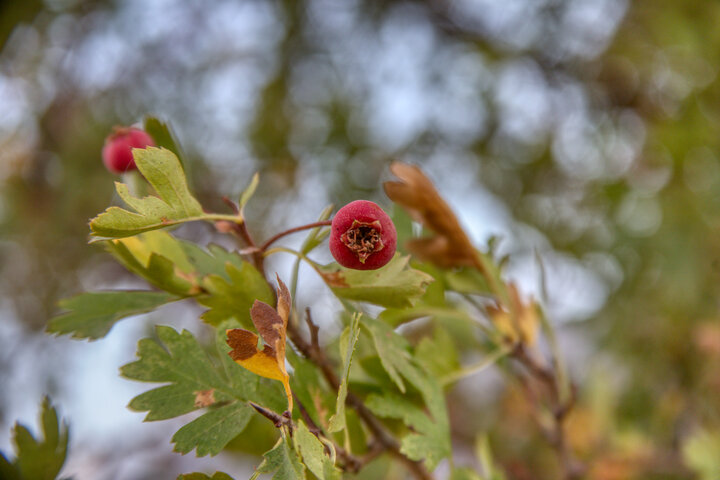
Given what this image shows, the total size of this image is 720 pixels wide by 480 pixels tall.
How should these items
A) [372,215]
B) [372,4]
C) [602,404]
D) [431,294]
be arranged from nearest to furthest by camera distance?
1. [372,215]
2. [431,294]
3. [602,404]
4. [372,4]

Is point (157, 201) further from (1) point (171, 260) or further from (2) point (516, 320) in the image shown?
(2) point (516, 320)

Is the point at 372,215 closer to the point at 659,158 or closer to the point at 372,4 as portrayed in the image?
the point at 659,158

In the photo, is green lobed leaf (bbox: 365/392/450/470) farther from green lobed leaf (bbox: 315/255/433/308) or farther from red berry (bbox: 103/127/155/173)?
red berry (bbox: 103/127/155/173)

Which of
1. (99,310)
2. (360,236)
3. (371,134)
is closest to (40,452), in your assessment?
(99,310)

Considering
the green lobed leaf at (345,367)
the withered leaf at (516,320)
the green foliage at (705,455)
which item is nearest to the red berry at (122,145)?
the green lobed leaf at (345,367)

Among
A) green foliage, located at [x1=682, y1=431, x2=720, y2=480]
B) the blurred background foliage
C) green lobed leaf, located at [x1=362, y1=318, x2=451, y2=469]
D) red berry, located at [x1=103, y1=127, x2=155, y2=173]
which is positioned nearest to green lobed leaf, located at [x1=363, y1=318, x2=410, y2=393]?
green lobed leaf, located at [x1=362, y1=318, x2=451, y2=469]

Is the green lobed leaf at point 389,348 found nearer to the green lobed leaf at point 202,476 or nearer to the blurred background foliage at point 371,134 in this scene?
the green lobed leaf at point 202,476

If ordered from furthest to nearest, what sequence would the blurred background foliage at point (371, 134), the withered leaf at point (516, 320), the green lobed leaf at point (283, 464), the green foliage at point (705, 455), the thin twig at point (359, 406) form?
the blurred background foliage at point (371, 134) < the green foliage at point (705, 455) < the withered leaf at point (516, 320) < the thin twig at point (359, 406) < the green lobed leaf at point (283, 464)

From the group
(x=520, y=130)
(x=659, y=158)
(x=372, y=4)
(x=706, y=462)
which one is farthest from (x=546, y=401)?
(x=372, y=4)
